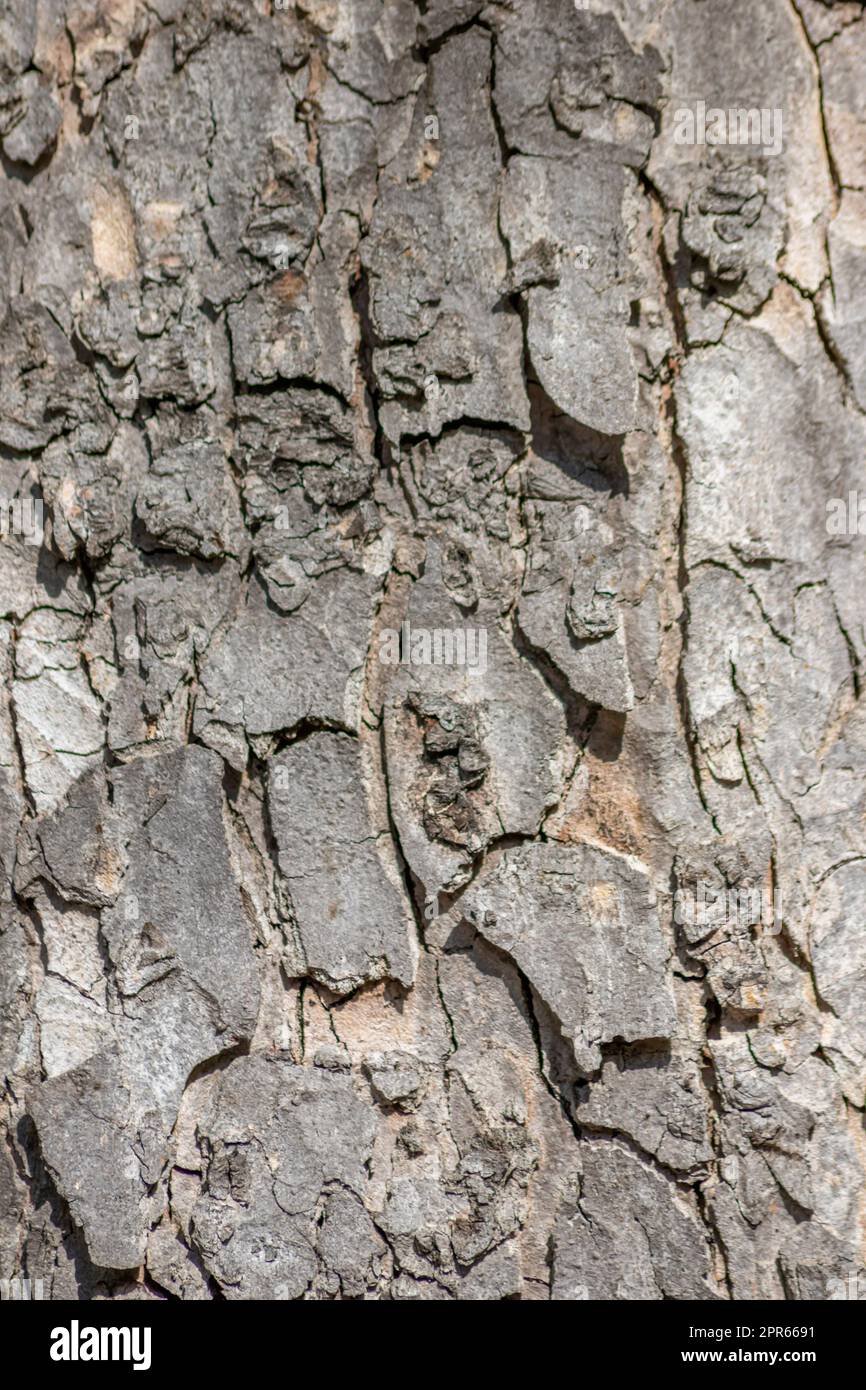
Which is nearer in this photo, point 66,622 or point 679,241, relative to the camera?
point 679,241

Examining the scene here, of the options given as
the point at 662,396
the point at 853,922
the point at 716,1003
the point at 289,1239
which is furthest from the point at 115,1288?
the point at 662,396

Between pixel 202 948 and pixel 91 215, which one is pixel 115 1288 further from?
pixel 91 215

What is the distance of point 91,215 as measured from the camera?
1.28m

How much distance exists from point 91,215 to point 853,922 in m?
1.29

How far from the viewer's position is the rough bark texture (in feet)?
3.93

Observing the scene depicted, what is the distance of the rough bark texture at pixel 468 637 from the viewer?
1.20m

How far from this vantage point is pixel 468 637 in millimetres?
1224

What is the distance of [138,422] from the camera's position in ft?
4.20

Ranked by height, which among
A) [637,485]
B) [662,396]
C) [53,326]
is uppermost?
[53,326]

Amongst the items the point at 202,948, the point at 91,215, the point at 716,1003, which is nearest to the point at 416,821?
the point at 202,948

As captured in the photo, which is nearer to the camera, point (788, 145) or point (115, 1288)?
point (788, 145)

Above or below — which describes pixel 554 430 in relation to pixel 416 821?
above

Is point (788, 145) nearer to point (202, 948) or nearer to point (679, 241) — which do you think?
point (679, 241)

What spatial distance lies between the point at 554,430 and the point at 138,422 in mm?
523
